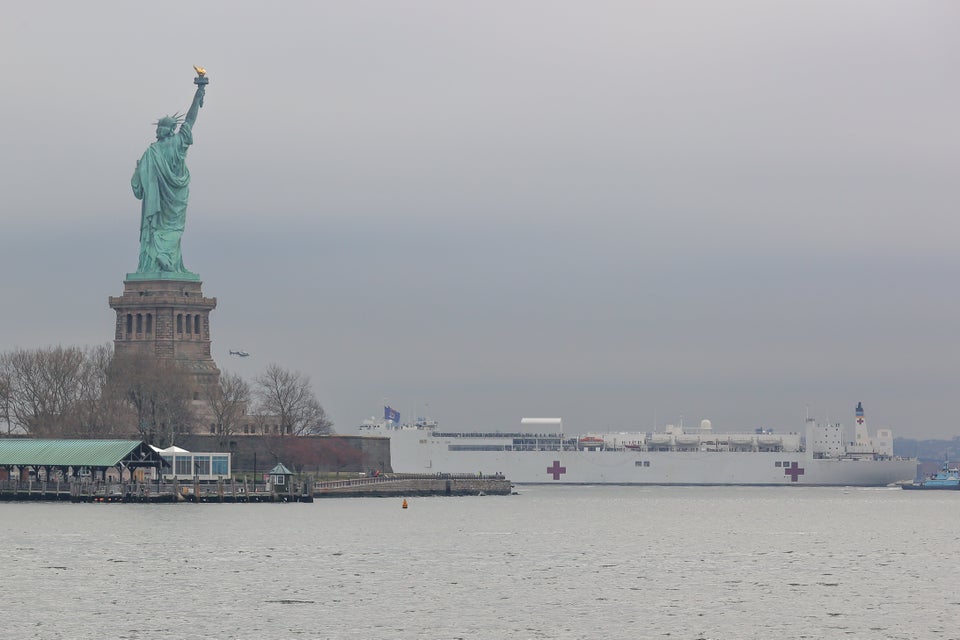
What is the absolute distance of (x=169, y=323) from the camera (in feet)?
441

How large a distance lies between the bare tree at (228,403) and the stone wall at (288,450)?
1.05m

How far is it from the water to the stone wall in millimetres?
27792

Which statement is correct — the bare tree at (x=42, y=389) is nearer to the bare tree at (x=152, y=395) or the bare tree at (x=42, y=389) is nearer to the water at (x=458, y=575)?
the bare tree at (x=152, y=395)

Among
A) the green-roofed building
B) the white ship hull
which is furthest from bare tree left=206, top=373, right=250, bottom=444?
the white ship hull

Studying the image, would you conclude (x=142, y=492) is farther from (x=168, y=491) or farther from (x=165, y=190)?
(x=165, y=190)

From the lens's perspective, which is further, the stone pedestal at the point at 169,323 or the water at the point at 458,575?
the stone pedestal at the point at 169,323

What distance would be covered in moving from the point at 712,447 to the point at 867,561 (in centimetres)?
11436

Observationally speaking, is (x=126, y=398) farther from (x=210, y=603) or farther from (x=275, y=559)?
(x=210, y=603)

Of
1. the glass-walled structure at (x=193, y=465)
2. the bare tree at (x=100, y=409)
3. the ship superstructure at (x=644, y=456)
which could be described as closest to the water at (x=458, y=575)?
the glass-walled structure at (x=193, y=465)

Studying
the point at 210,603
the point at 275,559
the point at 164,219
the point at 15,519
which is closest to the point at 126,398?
the point at 164,219

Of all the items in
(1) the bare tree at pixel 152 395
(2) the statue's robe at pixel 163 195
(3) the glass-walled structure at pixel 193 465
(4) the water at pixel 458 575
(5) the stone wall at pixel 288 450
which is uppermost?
(2) the statue's robe at pixel 163 195

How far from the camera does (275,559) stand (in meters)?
65.2

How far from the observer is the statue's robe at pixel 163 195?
134 meters

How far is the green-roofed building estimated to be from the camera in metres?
106
